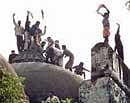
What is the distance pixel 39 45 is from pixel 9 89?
34.4ft

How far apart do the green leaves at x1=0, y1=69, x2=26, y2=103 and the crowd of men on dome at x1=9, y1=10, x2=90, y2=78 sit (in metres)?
9.81

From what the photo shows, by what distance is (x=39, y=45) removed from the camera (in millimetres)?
20953

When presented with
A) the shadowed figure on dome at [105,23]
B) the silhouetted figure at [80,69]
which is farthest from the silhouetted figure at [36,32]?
the shadowed figure on dome at [105,23]

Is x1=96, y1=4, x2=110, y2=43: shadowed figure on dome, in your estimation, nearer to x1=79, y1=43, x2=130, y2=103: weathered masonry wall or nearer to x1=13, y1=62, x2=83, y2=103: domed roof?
x1=79, y1=43, x2=130, y2=103: weathered masonry wall

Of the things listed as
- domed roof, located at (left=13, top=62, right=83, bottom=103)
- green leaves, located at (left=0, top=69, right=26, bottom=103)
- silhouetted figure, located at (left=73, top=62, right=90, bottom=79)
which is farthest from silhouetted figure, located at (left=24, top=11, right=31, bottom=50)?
green leaves, located at (left=0, top=69, right=26, bottom=103)

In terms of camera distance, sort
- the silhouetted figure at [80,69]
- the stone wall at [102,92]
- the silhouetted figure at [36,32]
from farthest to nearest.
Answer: the silhouetted figure at [80,69], the silhouetted figure at [36,32], the stone wall at [102,92]

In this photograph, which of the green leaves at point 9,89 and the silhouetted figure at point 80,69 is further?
the silhouetted figure at point 80,69

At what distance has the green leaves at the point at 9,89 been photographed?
1039 centimetres

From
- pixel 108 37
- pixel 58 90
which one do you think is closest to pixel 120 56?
pixel 108 37

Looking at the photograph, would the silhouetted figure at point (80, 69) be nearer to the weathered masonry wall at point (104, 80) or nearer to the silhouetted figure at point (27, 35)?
the silhouetted figure at point (27, 35)

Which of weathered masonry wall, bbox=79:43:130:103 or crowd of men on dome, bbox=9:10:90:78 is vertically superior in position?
crowd of men on dome, bbox=9:10:90:78

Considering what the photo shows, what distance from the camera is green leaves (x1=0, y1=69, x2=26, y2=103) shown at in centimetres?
1039

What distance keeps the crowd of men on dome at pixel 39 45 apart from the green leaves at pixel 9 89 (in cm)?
981

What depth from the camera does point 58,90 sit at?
19109mm
